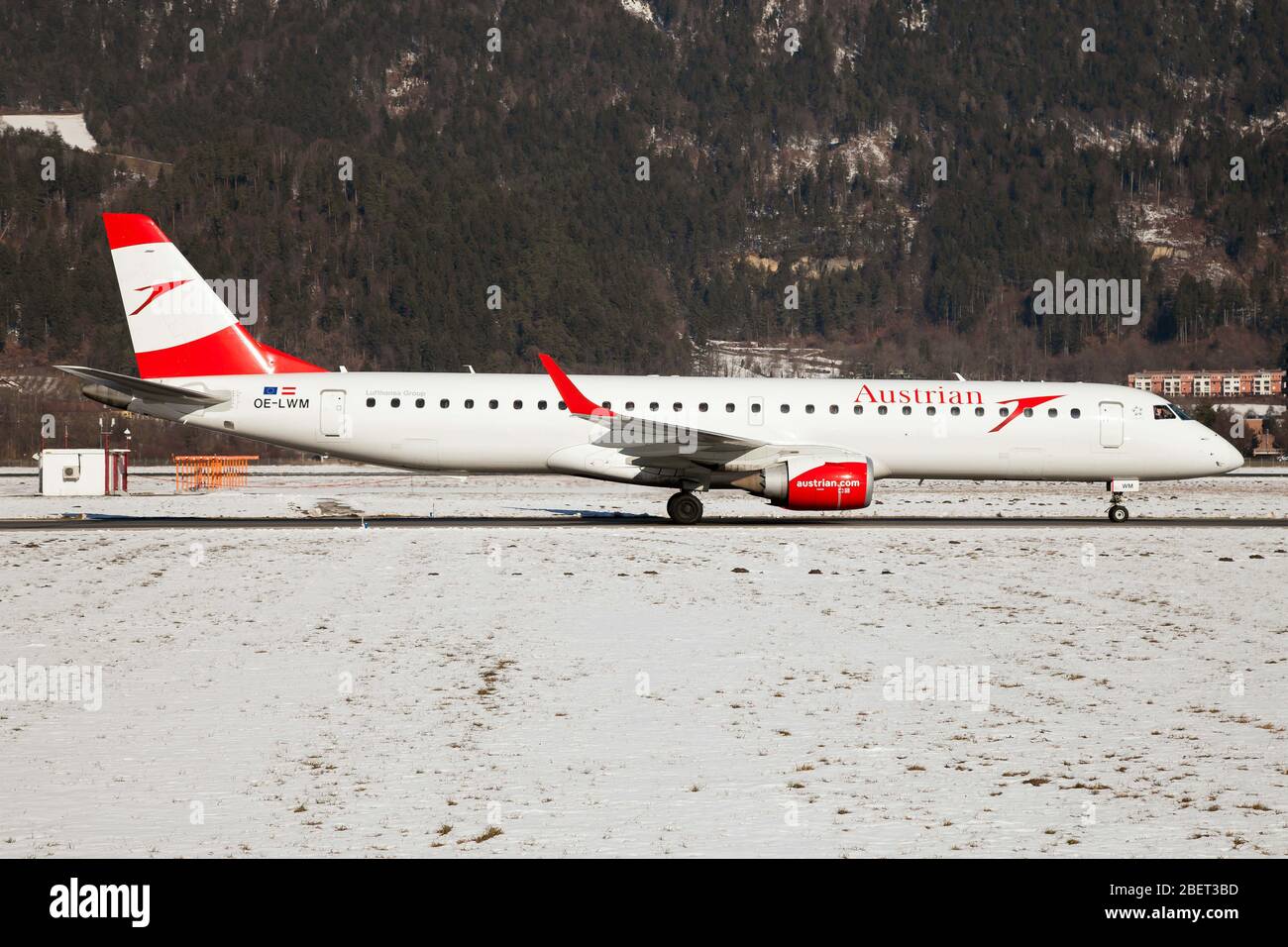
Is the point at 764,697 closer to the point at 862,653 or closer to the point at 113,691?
the point at 862,653

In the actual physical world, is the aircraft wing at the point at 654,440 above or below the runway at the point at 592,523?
above

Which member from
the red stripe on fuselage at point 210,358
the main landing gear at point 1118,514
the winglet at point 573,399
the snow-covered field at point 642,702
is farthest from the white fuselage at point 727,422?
the snow-covered field at point 642,702

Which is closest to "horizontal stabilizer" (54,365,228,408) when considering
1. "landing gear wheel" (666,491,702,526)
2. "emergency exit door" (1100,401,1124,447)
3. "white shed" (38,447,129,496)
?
"landing gear wheel" (666,491,702,526)

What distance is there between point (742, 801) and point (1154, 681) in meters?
6.59

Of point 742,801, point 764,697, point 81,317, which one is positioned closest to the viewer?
point 742,801

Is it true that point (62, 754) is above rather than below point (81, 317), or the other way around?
below

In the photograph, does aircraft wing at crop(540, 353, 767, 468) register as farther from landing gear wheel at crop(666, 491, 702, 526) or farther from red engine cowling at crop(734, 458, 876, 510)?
red engine cowling at crop(734, 458, 876, 510)

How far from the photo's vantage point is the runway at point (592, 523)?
102 ft

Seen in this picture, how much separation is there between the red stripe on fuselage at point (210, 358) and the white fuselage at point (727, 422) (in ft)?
0.94

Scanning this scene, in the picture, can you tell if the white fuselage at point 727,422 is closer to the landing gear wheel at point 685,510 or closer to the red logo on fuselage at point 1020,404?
the red logo on fuselage at point 1020,404

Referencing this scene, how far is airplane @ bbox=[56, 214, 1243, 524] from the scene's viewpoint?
31.3 m

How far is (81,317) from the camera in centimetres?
17962

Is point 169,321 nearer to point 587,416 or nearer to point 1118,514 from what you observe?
point 587,416

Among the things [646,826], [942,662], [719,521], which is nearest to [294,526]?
[719,521]
